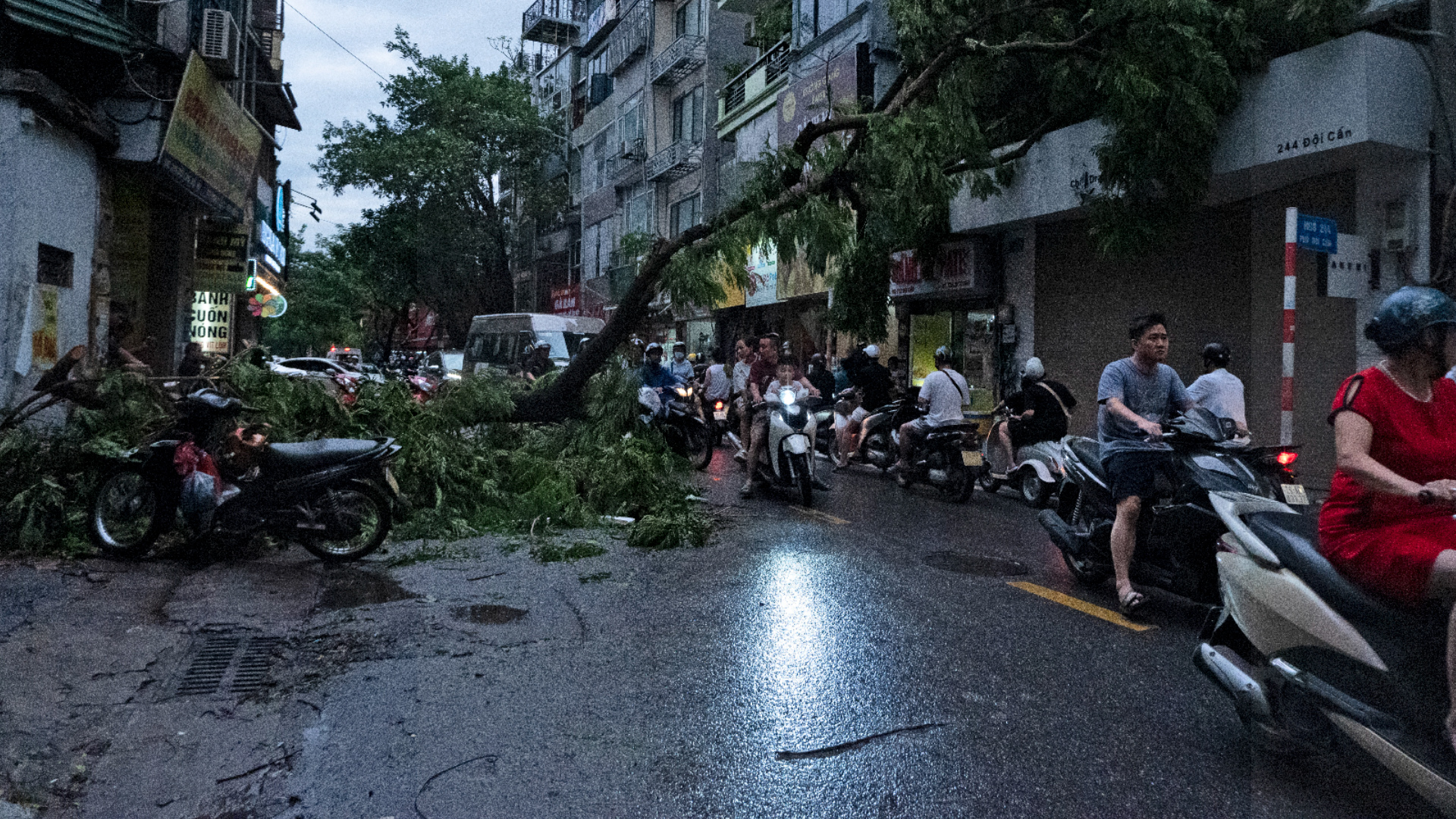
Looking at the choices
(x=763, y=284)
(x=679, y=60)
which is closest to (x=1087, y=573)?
(x=763, y=284)

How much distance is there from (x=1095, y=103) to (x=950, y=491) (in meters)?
7.42

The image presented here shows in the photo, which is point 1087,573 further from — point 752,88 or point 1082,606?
point 752,88

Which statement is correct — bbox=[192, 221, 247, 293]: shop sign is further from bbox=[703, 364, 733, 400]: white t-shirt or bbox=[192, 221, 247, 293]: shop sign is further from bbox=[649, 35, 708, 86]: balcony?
bbox=[649, 35, 708, 86]: balcony

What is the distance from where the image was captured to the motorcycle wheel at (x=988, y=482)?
11555mm

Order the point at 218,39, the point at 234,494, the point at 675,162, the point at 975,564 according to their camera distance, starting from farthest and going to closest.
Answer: the point at 675,162
the point at 218,39
the point at 975,564
the point at 234,494

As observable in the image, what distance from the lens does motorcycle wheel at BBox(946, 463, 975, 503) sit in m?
10.6

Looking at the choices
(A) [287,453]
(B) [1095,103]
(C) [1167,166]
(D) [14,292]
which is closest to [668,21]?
(B) [1095,103]

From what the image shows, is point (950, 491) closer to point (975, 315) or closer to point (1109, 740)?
point (1109, 740)

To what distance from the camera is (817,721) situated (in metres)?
4.04

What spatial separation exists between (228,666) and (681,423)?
828 cm

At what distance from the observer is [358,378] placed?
32.1 feet

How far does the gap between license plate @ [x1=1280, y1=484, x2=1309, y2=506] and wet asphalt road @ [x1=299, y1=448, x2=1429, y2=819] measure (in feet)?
2.97

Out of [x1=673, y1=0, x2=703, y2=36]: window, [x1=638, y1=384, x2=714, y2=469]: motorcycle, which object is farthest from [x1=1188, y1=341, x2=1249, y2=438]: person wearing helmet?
[x1=673, y1=0, x2=703, y2=36]: window

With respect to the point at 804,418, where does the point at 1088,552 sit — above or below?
below
